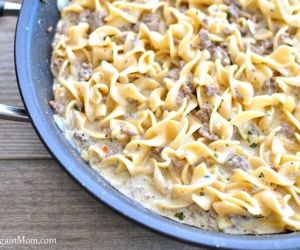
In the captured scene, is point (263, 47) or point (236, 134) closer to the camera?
point (236, 134)

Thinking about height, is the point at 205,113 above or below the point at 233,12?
below

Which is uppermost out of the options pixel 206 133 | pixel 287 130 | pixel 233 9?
pixel 233 9

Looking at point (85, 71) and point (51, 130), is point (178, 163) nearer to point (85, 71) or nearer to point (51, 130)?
point (51, 130)

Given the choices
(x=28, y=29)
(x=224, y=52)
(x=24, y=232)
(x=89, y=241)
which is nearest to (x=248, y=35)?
(x=224, y=52)

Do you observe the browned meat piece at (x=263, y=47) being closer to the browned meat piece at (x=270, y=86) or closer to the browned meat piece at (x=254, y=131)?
the browned meat piece at (x=270, y=86)

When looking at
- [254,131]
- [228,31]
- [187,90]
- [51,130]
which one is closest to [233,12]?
[228,31]

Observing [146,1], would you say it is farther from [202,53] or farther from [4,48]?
[4,48]

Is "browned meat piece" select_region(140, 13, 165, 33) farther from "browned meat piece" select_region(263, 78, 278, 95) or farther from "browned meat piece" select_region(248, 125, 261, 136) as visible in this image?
"browned meat piece" select_region(248, 125, 261, 136)
